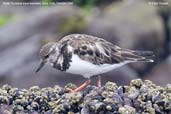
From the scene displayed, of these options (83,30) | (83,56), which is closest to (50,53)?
(83,56)

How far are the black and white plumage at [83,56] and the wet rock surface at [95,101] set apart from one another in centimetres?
17

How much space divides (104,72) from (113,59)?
80 mm

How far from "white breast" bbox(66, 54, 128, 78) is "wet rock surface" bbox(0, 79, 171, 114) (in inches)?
6.2

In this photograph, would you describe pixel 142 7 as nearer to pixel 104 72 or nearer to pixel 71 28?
pixel 71 28

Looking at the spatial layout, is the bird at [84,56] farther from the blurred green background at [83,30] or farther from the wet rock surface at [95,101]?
the blurred green background at [83,30]

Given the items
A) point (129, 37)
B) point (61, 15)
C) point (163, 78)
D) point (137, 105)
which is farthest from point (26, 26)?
point (137, 105)

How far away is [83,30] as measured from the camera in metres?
2.87

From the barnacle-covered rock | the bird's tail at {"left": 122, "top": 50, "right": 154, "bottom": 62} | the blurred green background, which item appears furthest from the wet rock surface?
the blurred green background

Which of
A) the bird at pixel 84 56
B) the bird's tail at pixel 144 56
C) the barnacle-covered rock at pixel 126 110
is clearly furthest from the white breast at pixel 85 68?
the barnacle-covered rock at pixel 126 110

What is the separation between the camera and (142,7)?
115 inches

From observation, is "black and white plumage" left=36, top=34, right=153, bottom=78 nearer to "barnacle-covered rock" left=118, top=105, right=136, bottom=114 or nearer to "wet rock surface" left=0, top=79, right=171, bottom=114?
"wet rock surface" left=0, top=79, right=171, bottom=114

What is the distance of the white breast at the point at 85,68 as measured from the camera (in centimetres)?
237

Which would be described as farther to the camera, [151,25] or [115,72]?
[151,25]

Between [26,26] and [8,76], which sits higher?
[26,26]
